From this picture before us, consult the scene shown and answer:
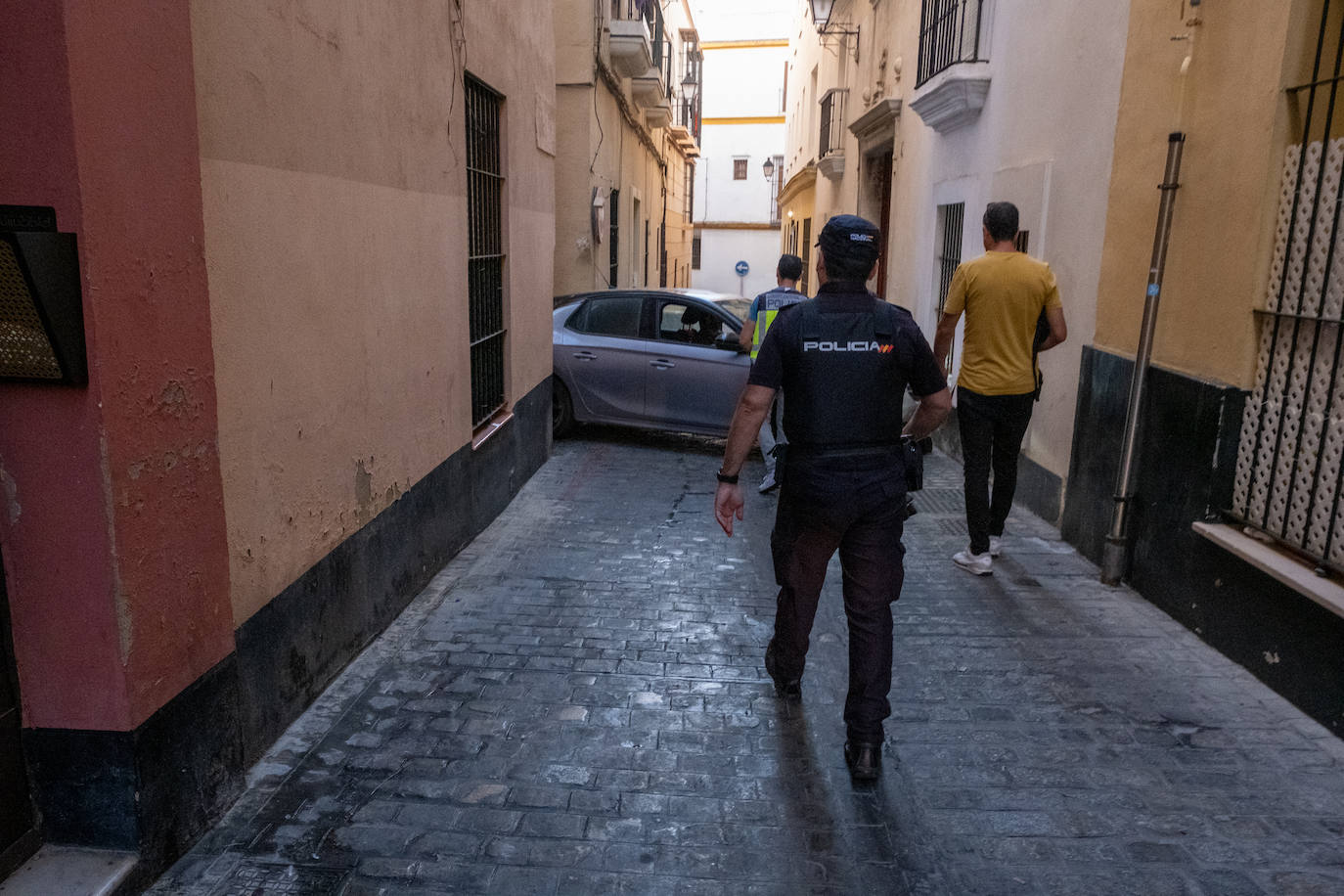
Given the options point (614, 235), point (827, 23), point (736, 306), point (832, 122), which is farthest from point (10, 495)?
point (832, 122)

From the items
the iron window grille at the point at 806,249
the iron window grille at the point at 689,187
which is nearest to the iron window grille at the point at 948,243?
the iron window grille at the point at 806,249

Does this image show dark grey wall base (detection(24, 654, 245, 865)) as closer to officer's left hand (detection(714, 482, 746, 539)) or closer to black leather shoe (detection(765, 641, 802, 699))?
officer's left hand (detection(714, 482, 746, 539))

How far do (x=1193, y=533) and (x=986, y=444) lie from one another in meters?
1.14

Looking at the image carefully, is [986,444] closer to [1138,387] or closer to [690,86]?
[1138,387]

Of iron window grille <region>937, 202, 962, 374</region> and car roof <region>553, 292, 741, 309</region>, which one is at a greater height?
iron window grille <region>937, 202, 962, 374</region>

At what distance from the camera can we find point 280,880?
2672mm

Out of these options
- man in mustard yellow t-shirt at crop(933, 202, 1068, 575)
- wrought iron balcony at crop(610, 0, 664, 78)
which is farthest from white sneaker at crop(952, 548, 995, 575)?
wrought iron balcony at crop(610, 0, 664, 78)

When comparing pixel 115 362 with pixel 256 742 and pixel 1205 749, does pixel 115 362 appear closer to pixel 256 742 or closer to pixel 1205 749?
pixel 256 742

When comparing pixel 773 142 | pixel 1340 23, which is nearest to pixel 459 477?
pixel 1340 23

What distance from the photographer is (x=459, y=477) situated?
5715 millimetres

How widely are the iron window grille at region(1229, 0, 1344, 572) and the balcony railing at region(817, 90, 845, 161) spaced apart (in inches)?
501

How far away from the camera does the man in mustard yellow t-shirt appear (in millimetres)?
5180

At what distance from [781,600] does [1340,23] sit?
10.3 feet

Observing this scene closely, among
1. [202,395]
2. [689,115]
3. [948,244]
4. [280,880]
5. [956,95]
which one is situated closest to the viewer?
[280,880]
